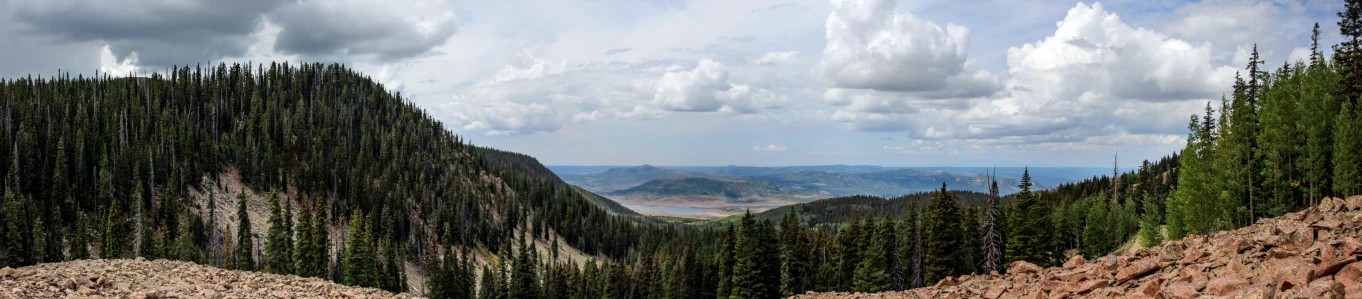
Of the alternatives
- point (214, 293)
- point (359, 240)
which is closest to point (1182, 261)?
point (214, 293)

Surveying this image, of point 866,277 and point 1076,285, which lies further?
point 866,277

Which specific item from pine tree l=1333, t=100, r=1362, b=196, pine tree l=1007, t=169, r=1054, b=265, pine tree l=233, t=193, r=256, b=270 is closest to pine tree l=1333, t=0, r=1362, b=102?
pine tree l=1333, t=100, r=1362, b=196

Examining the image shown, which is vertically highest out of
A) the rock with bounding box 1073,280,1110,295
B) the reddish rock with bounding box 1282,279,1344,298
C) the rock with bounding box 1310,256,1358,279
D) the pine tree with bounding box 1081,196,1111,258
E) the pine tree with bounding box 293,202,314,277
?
the rock with bounding box 1310,256,1358,279

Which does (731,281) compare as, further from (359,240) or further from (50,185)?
(50,185)

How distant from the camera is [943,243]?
54.4 meters

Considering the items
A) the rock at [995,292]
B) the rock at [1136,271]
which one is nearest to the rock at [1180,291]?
the rock at [1136,271]

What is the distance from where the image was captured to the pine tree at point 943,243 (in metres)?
54.2

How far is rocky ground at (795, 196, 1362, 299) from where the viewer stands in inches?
587

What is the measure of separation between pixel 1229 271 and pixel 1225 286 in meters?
2.39

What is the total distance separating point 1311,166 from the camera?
Answer: 4172cm

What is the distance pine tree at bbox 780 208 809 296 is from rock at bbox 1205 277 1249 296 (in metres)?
45.6

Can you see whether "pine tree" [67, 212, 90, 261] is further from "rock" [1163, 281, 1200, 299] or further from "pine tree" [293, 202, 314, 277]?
"rock" [1163, 281, 1200, 299]

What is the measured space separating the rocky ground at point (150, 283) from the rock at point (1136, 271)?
25.9 metres

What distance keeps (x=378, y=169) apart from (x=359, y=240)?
353 feet
